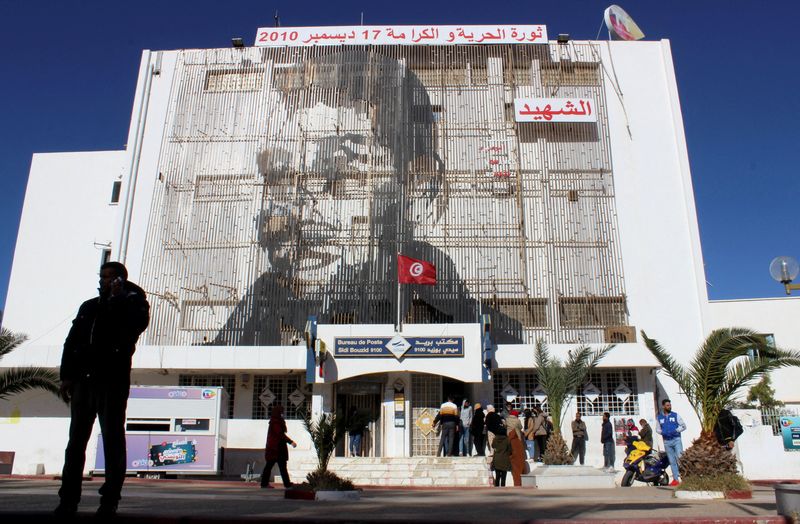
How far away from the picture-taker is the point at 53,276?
26.5m

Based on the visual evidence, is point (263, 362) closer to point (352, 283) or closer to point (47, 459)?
point (352, 283)

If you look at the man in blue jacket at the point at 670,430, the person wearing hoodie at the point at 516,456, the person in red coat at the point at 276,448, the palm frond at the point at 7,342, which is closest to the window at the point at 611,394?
the person wearing hoodie at the point at 516,456

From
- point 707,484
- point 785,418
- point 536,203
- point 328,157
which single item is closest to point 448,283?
point 536,203

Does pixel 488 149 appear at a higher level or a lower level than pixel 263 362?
higher

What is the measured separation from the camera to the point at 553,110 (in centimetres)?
2477

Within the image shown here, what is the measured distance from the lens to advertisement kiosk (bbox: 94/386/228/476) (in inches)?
695

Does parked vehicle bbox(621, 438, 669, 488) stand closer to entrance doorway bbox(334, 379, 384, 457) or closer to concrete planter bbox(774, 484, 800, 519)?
entrance doorway bbox(334, 379, 384, 457)

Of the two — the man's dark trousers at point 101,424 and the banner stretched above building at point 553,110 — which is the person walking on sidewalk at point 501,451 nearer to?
the man's dark trousers at point 101,424

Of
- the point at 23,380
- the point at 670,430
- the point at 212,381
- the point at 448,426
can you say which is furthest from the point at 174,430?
the point at 670,430

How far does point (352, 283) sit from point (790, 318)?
1880cm

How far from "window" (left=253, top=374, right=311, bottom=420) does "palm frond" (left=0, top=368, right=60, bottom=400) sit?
18.8 feet

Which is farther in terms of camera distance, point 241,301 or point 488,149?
point 488,149

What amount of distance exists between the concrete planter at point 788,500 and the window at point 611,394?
1573cm

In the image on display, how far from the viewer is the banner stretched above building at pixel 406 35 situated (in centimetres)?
2638
